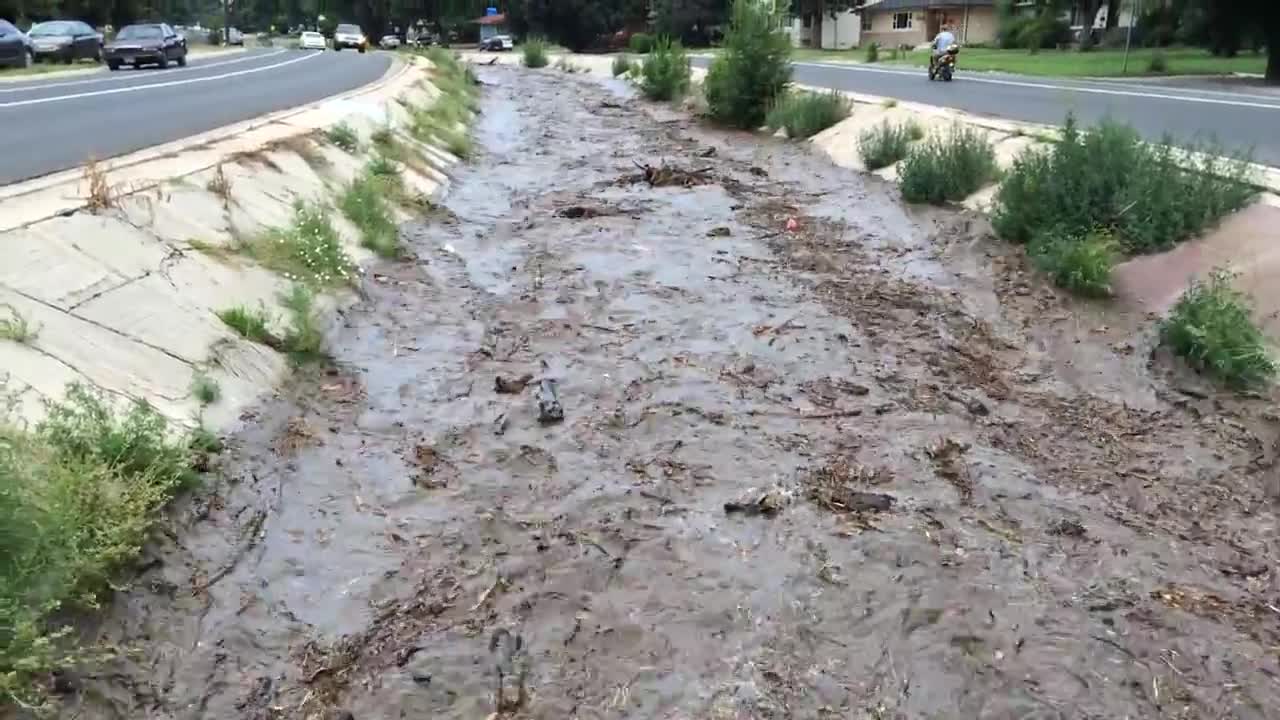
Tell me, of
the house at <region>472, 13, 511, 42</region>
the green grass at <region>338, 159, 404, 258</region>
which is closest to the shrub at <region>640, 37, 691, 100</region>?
the green grass at <region>338, 159, 404, 258</region>

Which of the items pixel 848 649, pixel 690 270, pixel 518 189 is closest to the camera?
pixel 848 649

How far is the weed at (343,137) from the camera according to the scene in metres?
14.9

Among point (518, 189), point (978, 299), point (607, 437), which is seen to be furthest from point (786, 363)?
point (518, 189)

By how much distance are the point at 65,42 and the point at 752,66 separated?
2553 centimetres

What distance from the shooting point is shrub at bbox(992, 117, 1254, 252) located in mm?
9789

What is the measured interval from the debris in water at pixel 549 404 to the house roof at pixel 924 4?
68290mm

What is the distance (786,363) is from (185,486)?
4.69 meters

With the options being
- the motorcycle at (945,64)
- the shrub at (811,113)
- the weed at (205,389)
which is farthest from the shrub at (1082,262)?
the motorcycle at (945,64)

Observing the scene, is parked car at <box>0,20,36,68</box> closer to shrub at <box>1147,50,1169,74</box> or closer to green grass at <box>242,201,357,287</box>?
green grass at <box>242,201,357,287</box>

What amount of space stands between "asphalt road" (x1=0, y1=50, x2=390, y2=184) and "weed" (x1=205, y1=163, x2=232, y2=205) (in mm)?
1368

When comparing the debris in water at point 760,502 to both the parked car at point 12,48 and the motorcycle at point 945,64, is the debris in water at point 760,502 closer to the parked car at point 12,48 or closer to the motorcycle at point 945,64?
the motorcycle at point 945,64

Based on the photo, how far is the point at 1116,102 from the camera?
66.1 ft

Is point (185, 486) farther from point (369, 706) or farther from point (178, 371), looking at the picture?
point (369, 706)

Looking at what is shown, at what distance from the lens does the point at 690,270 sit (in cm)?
1170
